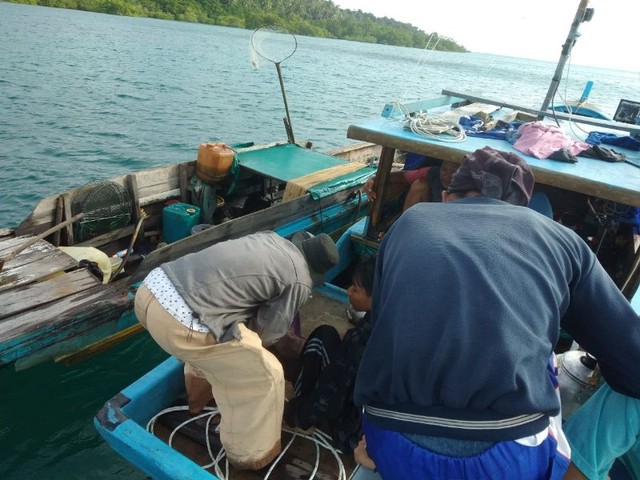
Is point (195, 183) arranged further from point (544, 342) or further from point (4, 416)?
point (544, 342)

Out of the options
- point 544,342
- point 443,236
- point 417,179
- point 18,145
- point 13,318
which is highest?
point 443,236

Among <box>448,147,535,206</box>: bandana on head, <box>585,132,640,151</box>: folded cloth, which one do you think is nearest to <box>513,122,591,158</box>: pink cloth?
<box>585,132,640,151</box>: folded cloth

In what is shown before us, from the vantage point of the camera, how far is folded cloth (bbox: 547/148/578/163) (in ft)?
12.3

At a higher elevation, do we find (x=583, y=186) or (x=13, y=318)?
(x=583, y=186)

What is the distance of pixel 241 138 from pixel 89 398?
1255cm

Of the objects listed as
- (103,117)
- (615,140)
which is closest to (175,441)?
(615,140)

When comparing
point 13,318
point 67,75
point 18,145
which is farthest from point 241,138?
point 13,318

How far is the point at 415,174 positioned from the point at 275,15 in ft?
195

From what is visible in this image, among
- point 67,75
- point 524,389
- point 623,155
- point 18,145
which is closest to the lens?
point 524,389

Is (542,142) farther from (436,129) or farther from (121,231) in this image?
(121,231)

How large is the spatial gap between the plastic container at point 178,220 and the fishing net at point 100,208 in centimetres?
52

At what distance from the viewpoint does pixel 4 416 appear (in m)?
4.30

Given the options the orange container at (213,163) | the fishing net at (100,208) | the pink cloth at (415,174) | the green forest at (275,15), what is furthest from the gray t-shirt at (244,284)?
the green forest at (275,15)

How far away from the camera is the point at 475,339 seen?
156 cm
